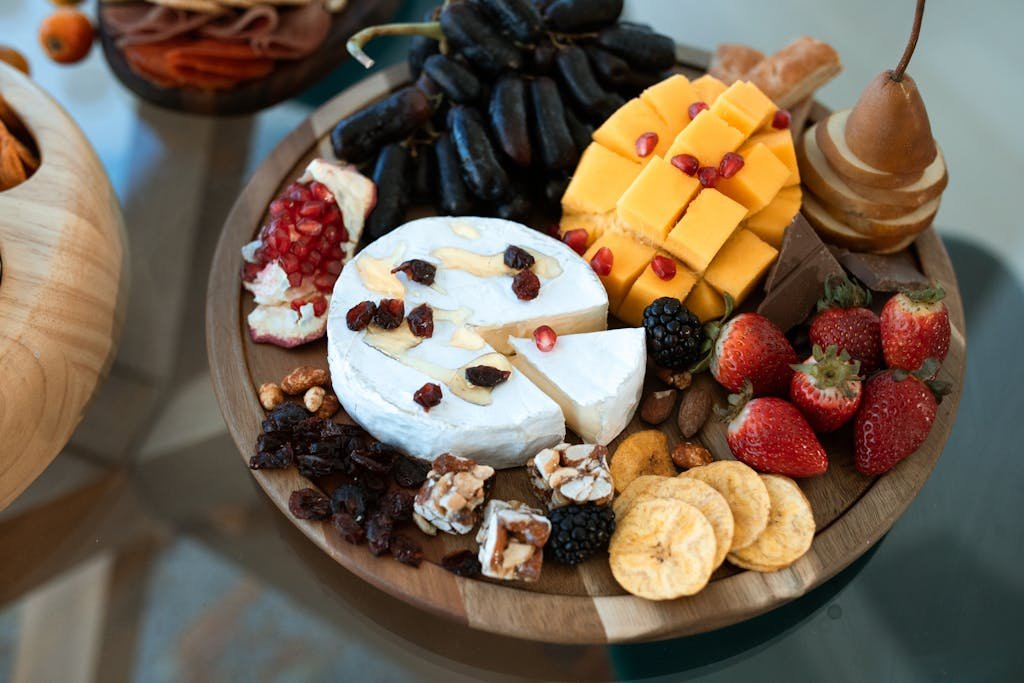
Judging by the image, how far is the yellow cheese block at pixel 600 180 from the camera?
2.38 meters

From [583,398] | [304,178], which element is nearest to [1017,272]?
[583,398]

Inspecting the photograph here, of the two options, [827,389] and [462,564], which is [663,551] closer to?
[462,564]

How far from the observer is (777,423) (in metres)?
2.02

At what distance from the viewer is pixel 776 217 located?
7.92 ft

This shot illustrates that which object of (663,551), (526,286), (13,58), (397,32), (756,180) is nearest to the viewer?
(663,551)

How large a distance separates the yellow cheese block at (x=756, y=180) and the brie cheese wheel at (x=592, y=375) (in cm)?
48

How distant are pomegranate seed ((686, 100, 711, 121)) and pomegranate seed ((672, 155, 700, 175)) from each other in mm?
164

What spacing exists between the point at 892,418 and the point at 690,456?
18.2 inches

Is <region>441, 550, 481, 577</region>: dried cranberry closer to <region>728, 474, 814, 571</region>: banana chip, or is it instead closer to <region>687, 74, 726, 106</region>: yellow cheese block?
<region>728, 474, 814, 571</region>: banana chip

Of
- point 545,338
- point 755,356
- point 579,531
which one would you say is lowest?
point 579,531

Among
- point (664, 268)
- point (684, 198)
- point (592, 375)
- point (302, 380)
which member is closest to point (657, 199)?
point (684, 198)

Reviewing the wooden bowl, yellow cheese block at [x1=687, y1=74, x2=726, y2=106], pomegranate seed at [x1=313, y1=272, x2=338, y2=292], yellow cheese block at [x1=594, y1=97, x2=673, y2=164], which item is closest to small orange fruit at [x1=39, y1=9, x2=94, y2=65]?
the wooden bowl

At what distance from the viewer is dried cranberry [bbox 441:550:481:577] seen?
75.8 inches

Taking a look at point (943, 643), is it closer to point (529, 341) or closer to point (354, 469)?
point (529, 341)
